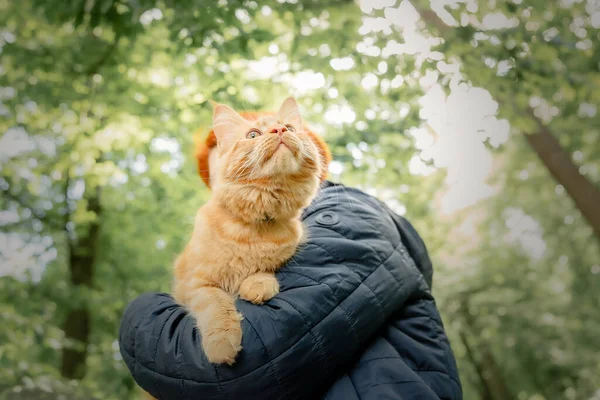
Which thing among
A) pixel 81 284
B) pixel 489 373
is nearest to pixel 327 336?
pixel 81 284

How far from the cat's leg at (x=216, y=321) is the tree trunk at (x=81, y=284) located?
13.5 ft

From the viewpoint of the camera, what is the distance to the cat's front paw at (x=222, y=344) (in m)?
1.27

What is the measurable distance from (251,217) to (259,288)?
282 mm

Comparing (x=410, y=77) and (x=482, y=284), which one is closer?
(x=410, y=77)

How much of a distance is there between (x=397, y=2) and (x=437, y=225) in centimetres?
516

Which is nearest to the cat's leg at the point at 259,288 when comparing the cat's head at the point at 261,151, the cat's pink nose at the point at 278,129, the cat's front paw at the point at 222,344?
the cat's front paw at the point at 222,344

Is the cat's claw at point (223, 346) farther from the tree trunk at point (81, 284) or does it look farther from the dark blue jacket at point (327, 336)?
the tree trunk at point (81, 284)

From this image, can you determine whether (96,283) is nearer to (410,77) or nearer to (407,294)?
(410,77)

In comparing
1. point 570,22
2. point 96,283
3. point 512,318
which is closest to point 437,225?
point 512,318

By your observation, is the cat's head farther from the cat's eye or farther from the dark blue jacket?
the dark blue jacket

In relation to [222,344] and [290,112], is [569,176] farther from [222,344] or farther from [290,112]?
[222,344]

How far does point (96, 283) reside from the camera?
5.78 m

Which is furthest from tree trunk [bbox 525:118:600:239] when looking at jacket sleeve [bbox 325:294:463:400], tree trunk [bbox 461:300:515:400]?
tree trunk [bbox 461:300:515:400]

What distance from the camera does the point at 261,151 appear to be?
5.05 feet
